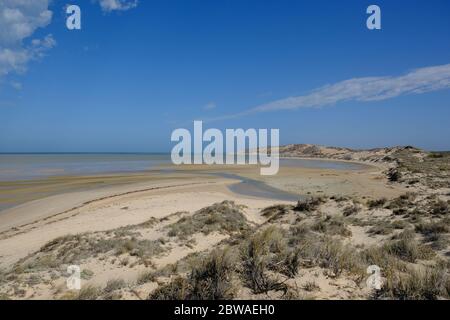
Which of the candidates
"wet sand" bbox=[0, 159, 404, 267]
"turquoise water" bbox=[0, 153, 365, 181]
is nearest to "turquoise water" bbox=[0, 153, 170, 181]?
"turquoise water" bbox=[0, 153, 365, 181]

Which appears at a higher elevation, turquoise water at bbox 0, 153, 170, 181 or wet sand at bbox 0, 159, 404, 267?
turquoise water at bbox 0, 153, 170, 181

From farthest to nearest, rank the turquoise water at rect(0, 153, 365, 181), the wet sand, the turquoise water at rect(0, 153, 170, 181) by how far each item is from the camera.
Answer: the turquoise water at rect(0, 153, 365, 181), the turquoise water at rect(0, 153, 170, 181), the wet sand

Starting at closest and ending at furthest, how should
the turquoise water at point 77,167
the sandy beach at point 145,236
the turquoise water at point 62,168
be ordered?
the sandy beach at point 145,236, the turquoise water at point 62,168, the turquoise water at point 77,167

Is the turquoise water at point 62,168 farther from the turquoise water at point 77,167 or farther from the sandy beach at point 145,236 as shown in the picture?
the sandy beach at point 145,236

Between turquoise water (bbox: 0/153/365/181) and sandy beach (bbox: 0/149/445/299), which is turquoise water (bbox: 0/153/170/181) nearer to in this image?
turquoise water (bbox: 0/153/365/181)

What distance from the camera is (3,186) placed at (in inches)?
1172

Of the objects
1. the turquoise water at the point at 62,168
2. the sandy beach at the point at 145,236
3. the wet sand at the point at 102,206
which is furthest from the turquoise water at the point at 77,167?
the sandy beach at the point at 145,236

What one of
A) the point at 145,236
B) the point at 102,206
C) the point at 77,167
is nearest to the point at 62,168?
the point at 77,167

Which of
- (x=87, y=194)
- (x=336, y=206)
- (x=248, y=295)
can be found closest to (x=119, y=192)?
(x=87, y=194)

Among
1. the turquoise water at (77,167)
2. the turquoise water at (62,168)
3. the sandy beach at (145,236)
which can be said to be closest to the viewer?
the sandy beach at (145,236)

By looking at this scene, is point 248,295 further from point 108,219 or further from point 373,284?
point 108,219

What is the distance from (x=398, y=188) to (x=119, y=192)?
75.2 feet

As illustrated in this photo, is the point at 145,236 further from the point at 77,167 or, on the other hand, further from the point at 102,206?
the point at 77,167

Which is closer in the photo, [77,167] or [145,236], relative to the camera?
[145,236]
